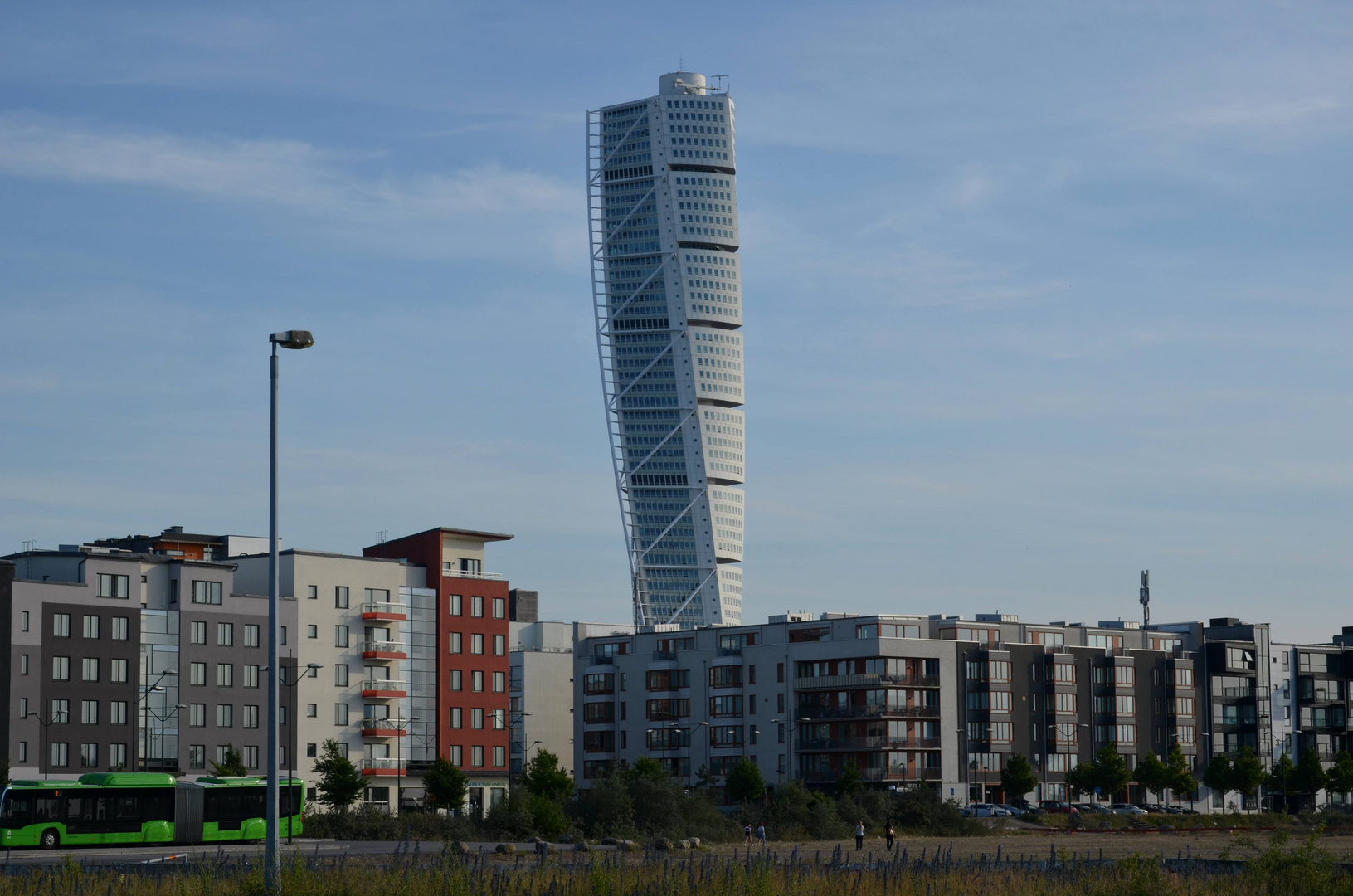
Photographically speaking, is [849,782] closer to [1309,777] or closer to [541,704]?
[1309,777]

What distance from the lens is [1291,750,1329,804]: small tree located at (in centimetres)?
15900

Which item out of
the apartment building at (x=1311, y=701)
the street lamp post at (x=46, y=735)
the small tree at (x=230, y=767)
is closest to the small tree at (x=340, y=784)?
the small tree at (x=230, y=767)

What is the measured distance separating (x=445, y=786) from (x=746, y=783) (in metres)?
28.2

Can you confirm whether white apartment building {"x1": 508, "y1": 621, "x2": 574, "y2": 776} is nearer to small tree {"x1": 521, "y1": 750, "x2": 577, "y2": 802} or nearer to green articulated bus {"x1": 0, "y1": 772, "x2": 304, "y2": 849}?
small tree {"x1": 521, "y1": 750, "x2": 577, "y2": 802}

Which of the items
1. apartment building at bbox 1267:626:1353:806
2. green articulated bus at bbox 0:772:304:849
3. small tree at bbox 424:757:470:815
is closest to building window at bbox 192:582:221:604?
small tree at bbox 424:757:470:815

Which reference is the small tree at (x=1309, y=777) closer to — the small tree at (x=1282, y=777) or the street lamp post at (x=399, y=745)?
the small tree at (x=1282, y=777)

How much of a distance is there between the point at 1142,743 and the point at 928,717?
92.2ft

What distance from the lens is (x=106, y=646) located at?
11262 cm

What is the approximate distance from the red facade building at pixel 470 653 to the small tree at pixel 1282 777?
70764 mm

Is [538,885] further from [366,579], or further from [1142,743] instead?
[1142,743]

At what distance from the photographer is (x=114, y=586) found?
11412cm

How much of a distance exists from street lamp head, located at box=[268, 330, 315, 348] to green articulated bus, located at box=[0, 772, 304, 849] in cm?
3973

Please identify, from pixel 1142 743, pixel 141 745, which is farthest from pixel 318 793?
pixel 1142 743

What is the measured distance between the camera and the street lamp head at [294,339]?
3359 cm
